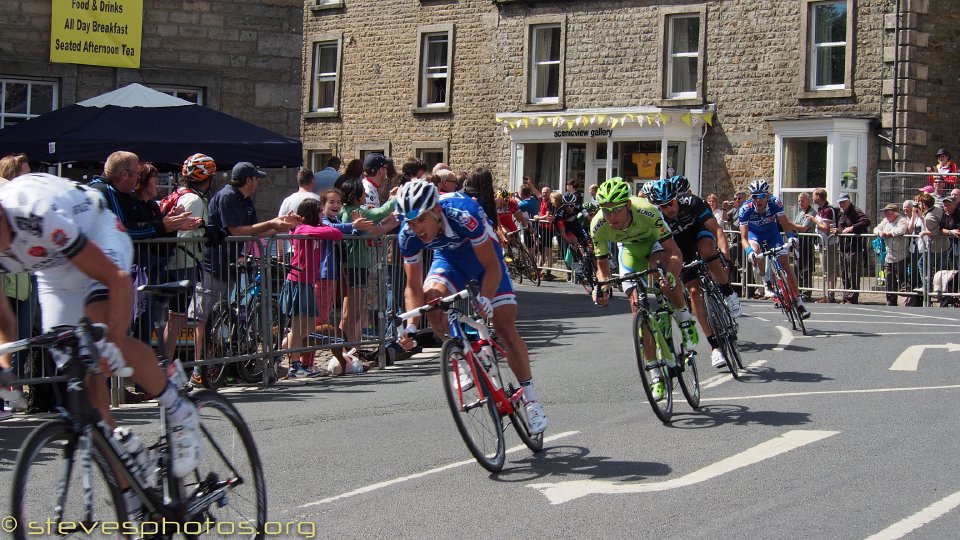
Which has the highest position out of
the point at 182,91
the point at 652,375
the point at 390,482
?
the point at 182,91

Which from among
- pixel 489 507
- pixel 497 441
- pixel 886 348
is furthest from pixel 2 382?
pixel 886 348

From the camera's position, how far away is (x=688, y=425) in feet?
31.3

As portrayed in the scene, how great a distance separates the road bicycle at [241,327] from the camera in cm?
1144

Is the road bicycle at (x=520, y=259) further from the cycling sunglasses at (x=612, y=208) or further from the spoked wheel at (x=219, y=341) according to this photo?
the cycling sunglasses at (x=612, y=208)

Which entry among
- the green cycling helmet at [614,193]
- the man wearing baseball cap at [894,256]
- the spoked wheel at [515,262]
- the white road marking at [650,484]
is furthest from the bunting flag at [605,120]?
the white road marking at [650,484]

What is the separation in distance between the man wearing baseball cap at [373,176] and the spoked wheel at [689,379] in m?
5.38

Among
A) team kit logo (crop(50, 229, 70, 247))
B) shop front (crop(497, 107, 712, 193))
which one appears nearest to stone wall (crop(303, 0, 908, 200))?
shop front (crop(497, 107, 712, 193))

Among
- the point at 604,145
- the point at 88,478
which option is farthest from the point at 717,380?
the point at 604,145

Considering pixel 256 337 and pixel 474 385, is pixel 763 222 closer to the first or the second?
pixel 256 337

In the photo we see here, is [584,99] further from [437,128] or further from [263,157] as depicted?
[263,157]

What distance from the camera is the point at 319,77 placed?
40.3 metres

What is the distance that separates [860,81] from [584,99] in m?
7.60

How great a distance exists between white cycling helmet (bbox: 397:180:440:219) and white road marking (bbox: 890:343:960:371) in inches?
265

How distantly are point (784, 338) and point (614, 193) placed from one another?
6.07m
